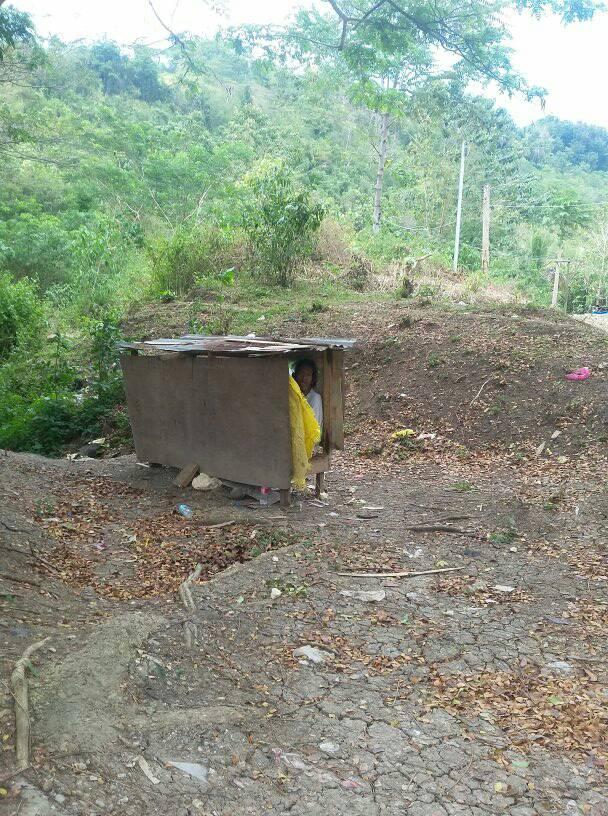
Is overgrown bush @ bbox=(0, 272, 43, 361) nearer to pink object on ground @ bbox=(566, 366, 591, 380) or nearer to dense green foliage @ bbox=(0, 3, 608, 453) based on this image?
dense green foliage @ bbox=(0, 3, 608, 453)

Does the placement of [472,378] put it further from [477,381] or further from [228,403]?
[228,403]

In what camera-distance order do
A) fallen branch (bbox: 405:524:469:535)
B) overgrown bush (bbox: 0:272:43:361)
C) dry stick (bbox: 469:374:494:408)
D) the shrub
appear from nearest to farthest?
1. fallen branch (bbox: 405:524:469:535)
2. dry stick (bbox: 469:374:494:408)
3. overgrown bush (bbox: 0:272:43:361)
4. the shrub

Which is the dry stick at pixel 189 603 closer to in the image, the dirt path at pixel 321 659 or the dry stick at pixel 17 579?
the dirt path at pixel 321 659

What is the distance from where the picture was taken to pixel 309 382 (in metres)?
6.34

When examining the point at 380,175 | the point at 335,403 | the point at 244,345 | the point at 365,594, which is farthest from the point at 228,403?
the point at 380,175

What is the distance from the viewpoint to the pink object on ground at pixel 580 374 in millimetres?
8914

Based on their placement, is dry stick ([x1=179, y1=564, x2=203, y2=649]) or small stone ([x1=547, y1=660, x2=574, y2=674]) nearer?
small stone ([x1=547, y1=660, x2=574, y2=674])

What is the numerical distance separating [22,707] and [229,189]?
1798cm

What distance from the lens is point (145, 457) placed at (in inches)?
288

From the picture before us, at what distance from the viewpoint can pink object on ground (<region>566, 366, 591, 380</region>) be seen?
8914mm

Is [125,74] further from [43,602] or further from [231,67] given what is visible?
[43,602]

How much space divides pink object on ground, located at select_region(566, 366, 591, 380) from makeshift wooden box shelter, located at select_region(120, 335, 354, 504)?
12.4 ft

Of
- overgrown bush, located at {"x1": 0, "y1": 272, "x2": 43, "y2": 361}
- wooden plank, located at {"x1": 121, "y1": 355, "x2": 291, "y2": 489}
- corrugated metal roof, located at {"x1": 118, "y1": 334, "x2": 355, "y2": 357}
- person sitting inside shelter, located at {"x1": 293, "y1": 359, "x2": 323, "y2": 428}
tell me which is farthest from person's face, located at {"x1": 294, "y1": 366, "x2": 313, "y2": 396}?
overgrown bush, located at {"x1": 0, "y1": 272, "x2": 43, "y2": 361}

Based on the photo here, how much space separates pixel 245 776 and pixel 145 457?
4.90 metres
